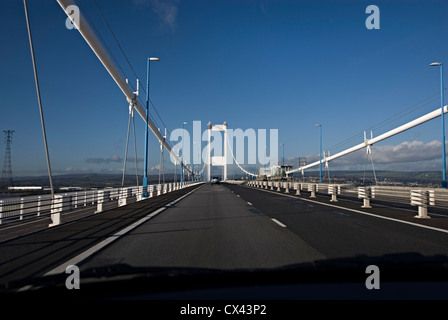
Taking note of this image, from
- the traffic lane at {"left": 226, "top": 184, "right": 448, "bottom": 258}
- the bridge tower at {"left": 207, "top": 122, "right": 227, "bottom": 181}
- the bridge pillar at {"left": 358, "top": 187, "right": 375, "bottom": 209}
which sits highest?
the bridge tower at {"left": 207, "top": 122, "right": 227, "bottom": 181}

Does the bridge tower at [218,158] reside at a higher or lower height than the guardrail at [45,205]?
higher

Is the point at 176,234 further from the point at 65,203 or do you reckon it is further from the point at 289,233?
the point at 65,203

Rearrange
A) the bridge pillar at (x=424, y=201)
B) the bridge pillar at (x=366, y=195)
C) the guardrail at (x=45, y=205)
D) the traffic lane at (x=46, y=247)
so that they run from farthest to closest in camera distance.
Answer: the bridge pillar at (x=366, y=195) < the bridge pillar at (x=424, y=201) < the guardrail at (x=45, y=205) < the traffic lane at (x=46, y=247)

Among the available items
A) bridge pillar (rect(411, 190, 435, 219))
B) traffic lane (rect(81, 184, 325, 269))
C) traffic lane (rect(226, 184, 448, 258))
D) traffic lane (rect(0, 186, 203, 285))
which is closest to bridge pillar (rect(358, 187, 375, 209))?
bridge pillar (rect(411, 190, 435, 219))

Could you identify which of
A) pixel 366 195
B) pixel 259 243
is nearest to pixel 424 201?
pixel 366 195

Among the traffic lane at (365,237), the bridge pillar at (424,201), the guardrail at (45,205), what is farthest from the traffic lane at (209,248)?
the bridge pillar at (424,201)

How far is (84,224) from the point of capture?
11.4m

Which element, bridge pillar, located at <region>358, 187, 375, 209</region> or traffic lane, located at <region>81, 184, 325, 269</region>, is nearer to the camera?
traffic lane, located at <region>81, 184, 325, 269</region>

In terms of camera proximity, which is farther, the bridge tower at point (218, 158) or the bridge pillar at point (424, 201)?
the bridge tower at point (218, 158)

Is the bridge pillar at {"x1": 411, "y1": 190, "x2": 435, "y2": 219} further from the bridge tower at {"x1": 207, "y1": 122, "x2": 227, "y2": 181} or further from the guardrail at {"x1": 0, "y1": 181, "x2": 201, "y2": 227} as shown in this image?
the bridge tower at {"x1": 207, "y1": 122, "x2": 227, "y2": 181}

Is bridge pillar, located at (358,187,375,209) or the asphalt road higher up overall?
bridge pillar, located at (358,187,375,209)

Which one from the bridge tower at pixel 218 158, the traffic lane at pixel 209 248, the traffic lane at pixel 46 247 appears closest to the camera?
the traffic lane at pixel 46 247

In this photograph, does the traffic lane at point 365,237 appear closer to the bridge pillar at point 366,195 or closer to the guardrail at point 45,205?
the bridge pillar at point 366,195

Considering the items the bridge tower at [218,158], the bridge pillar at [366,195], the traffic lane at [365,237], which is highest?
the bridge tower at [218,158]
